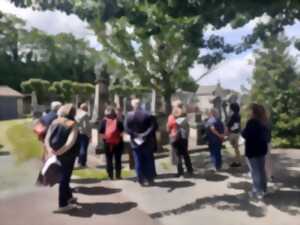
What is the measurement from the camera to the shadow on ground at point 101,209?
711 cm

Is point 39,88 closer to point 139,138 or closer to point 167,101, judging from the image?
point 167,101

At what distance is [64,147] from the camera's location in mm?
7059

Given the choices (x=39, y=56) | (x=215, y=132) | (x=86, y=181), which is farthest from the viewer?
(x=39, y=56)

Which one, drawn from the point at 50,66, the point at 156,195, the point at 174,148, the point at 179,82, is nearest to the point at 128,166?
the point at 174,148

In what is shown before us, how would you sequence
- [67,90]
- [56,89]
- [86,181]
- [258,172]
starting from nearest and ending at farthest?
[258,172], [86,181], [56,89], [67,90]

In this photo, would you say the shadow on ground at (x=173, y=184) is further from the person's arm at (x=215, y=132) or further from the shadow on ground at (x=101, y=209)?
the person's arm at (x=215, y=132)

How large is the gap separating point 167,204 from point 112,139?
7.95 feet

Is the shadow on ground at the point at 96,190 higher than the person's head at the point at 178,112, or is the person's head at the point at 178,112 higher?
the person's head at the point at 178,112

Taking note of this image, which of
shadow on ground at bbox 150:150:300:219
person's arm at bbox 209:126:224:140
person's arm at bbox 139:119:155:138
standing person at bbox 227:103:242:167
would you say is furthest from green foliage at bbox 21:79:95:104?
shadow on ground at bbox 150:150:300:219

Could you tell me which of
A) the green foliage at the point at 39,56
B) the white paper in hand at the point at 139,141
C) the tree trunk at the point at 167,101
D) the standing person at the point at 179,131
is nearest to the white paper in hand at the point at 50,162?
the white paper in hand at the point at 139,141

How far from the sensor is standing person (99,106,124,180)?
964cm

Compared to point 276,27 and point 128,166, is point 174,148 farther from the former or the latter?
point 276,27

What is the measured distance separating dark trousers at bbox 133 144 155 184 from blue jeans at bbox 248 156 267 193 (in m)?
2.27

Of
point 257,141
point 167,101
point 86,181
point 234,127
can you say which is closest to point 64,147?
point 86,181
